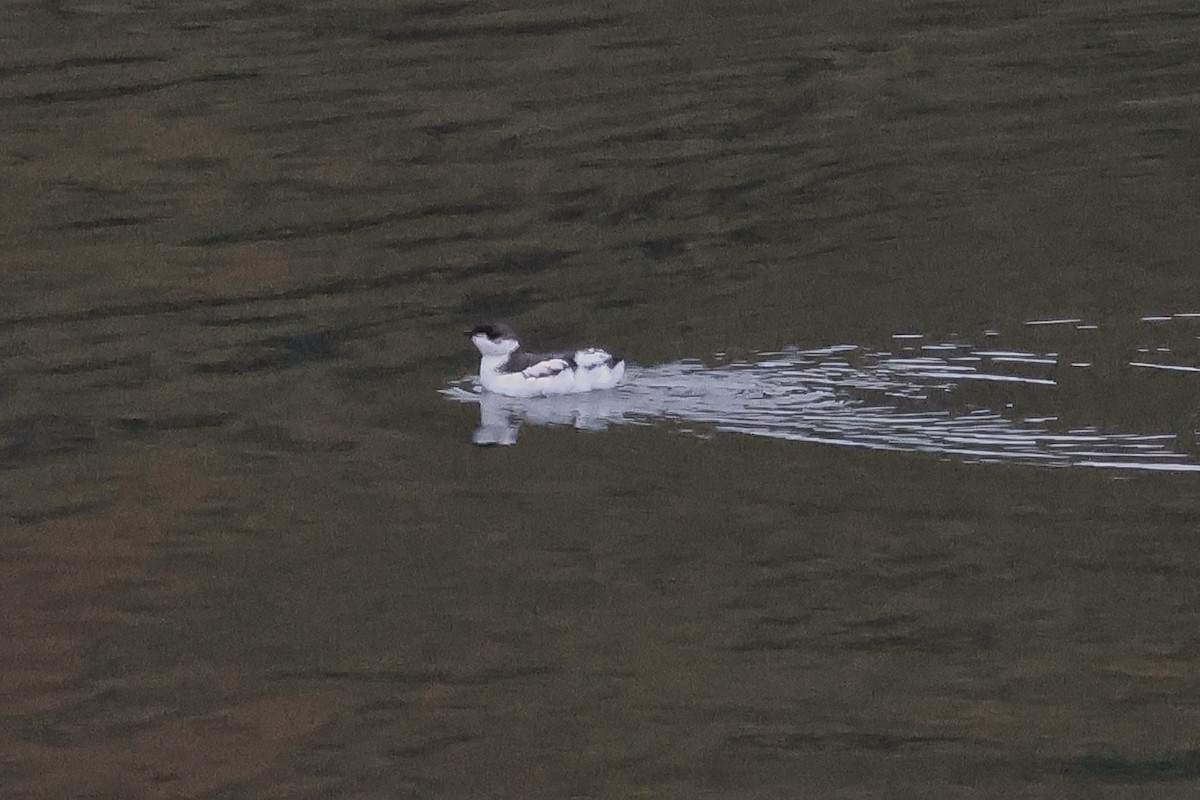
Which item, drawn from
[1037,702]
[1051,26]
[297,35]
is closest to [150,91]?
[297,35]

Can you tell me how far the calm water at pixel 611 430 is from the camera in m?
9.31

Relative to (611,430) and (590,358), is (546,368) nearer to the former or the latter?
(590,358)

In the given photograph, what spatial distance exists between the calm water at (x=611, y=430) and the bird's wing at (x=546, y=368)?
10.2 inches

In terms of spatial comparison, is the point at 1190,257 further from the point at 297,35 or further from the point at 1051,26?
the point at 297,35

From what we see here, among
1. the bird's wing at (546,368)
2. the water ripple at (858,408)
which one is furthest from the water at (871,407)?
the bird's wing at (546,368)

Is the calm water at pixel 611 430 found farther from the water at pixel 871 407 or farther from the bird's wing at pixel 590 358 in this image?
the bird's wing at pixel 590 358

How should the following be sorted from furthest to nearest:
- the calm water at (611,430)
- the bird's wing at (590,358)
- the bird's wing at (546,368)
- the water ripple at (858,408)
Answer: the bird's wing at (546,368) < the bird's wing at (590,358) < the water ripple at (858,408) < the calm water at (611,430)

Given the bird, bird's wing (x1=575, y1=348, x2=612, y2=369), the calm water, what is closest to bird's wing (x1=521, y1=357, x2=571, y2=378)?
the bird

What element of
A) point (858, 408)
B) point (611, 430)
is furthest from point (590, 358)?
point (858, 408)

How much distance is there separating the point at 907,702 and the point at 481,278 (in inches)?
309

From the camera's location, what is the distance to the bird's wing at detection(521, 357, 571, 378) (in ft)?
44.3

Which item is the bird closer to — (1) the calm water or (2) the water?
(2) the water

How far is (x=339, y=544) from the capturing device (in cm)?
1131

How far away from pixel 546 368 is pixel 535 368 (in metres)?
0.08
